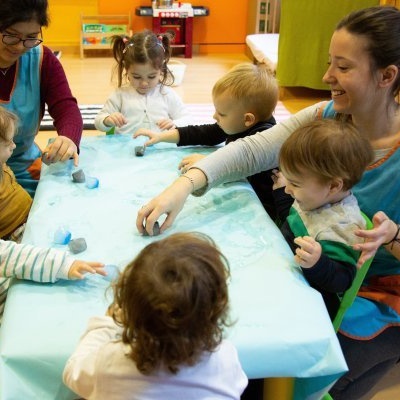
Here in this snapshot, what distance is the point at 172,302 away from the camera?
0.63 m

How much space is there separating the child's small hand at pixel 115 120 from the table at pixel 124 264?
1.54 ft

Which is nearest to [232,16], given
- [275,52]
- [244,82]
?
[275,52]

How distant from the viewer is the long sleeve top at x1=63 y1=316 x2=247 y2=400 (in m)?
0.70

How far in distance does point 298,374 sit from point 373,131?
649mm

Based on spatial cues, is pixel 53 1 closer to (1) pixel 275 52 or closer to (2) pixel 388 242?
(1) pixel 275 52

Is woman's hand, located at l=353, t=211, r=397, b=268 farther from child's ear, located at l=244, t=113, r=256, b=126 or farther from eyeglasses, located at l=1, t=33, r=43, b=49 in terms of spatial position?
eyeglasses, located at l=1, t=33, r=43, b=49

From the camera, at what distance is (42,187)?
133 centimetres

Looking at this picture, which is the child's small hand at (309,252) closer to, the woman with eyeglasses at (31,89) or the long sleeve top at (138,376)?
the long sleeve top at (138,376)

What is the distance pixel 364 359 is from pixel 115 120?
112 cm

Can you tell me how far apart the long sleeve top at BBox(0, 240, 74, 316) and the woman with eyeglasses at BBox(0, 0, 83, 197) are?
50 centimetres

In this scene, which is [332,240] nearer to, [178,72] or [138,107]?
[138,107]

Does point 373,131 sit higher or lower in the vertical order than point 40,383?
higher

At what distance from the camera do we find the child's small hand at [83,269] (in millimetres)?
948

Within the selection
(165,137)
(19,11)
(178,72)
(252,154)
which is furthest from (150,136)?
(178,72)
